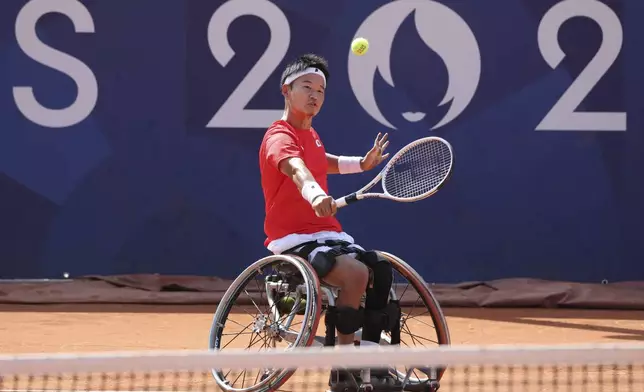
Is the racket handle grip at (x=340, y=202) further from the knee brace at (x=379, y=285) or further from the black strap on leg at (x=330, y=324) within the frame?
the black strap on leg at (x=330, y=324)

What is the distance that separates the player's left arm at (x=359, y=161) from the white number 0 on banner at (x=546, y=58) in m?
3.15

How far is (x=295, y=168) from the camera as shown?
3.73 metres

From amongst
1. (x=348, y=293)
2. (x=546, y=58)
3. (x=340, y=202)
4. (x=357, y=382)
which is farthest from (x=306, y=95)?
(x=546, y=58)

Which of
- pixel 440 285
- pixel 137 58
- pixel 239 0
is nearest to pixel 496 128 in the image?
pixel 440 285

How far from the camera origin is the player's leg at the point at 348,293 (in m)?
3.66

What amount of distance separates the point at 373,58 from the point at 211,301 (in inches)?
73.9

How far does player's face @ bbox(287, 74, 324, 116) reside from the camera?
13.3ft

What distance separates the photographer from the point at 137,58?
7590 millimetres

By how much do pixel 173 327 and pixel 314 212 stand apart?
2303 mm

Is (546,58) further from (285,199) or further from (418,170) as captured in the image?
(285,199)

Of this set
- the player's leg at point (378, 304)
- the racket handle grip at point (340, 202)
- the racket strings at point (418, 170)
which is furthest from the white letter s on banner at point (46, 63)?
the player's leg at point (378, 304)

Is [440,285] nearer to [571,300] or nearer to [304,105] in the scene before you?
[571,300]

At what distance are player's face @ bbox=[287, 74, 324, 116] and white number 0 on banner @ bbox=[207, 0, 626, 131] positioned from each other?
3.34 m

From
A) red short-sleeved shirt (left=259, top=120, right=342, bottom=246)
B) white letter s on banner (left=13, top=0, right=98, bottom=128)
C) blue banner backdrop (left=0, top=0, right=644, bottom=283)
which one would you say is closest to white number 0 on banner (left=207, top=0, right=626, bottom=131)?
blue banner backdrop (left=0, top=0, right=644, bottom=283)
